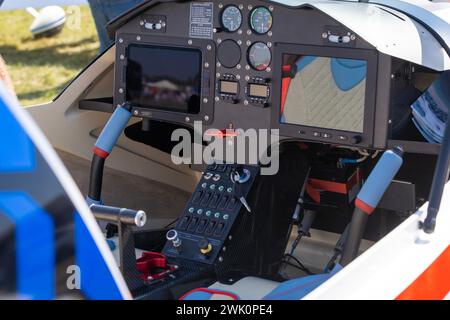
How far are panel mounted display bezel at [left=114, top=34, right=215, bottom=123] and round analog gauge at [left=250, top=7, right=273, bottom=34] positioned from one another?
18 cm

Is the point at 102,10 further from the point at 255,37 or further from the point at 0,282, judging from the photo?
the point at 0,282

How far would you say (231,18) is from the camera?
2.92m

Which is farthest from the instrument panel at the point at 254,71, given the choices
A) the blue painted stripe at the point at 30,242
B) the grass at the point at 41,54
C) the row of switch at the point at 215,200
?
the grass at the point at 41,54

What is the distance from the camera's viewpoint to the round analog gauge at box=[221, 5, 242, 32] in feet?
9.52

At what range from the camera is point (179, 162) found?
12.1 ft

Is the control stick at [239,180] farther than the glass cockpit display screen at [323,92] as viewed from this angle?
Yes

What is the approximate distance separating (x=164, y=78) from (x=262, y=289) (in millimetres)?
957

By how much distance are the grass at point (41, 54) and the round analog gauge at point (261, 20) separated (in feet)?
15.3

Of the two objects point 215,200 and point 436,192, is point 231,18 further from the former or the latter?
point 436,192

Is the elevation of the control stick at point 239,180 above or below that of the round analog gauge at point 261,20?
below

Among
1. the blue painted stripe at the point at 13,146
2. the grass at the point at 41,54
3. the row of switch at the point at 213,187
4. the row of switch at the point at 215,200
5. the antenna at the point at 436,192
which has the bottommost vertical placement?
the grass at the point at 41,54

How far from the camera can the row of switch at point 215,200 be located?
9.21ft

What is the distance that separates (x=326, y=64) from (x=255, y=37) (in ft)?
1.03

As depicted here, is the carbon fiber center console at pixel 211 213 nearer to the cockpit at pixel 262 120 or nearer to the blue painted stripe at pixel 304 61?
the cockpit at pixel 262 120
